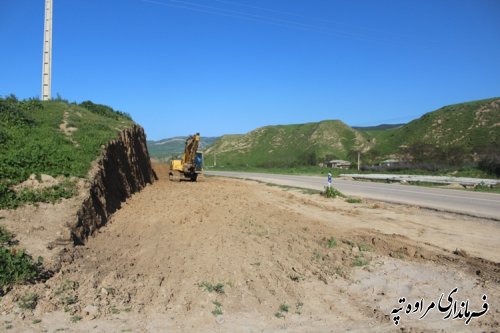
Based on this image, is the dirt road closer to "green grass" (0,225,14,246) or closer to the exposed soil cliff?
the exposed soil cliff

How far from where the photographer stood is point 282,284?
6.83 metres

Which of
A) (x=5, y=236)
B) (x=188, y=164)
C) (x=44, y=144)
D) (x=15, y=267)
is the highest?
(x=44, y=144)

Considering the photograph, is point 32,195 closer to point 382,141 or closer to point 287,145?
point 382,141

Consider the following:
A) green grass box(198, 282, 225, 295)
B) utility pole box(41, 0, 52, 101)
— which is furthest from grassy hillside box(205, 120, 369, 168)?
green grass box(198, 282, 225, 295)

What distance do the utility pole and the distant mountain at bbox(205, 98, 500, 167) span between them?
3488 cm

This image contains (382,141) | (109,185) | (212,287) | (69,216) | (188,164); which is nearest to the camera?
(212,287)

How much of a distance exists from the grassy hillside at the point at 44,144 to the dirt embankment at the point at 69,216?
0.33m

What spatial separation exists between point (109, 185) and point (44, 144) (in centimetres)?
228

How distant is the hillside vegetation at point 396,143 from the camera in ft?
167

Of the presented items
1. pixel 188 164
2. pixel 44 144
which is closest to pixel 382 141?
pixel 188 164

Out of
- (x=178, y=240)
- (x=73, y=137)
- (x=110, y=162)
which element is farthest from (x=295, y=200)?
(x=178, y=240)

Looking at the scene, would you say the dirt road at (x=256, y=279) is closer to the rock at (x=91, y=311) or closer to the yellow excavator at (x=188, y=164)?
the rock at (x=91, y=311)

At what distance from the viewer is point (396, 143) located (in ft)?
255

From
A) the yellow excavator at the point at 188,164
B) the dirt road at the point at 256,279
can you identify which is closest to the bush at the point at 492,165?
the yellow excavator at the point at 188,164
